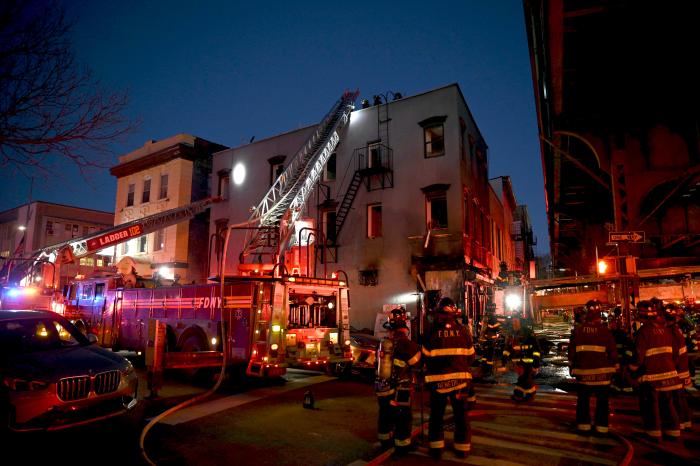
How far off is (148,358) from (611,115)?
37.1ft

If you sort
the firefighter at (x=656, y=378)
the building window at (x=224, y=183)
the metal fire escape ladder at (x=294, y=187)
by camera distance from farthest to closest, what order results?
1. the building window at (x=224, y=183)
2. the metal fire escape ladder at (x=294, y=187)
3. the firefighter at (x=656, y=378)

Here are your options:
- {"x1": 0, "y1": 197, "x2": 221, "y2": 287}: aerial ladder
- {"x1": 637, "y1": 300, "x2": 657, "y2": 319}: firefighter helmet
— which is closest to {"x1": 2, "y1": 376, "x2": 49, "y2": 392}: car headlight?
{"x1": 637, "y1": 300, "x2": 657, "y2": 319}: firefighter helmet

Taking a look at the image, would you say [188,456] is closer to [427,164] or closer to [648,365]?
[648,365]

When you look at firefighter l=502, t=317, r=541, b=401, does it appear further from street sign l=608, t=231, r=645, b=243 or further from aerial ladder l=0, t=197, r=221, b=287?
aerial ladder l=0, t=197, r=221, b=287

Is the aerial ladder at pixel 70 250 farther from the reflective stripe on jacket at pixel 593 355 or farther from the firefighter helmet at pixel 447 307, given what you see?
the reflective stripe on jacket at pixel 593 355

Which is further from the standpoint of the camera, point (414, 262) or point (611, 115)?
point (414, 262)

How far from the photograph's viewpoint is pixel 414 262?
19234mm

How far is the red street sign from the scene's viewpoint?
1839 centimetres

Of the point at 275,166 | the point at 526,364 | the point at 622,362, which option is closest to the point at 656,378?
the point at 526,364

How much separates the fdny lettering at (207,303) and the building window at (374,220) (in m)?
11.3

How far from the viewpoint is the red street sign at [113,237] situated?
18.4 metres

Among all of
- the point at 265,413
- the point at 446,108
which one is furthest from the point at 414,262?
the point at 265,413

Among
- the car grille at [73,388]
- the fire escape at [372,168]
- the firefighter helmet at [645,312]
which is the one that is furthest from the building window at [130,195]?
the firefighter helmet at [645,312]

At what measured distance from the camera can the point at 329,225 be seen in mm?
22281
